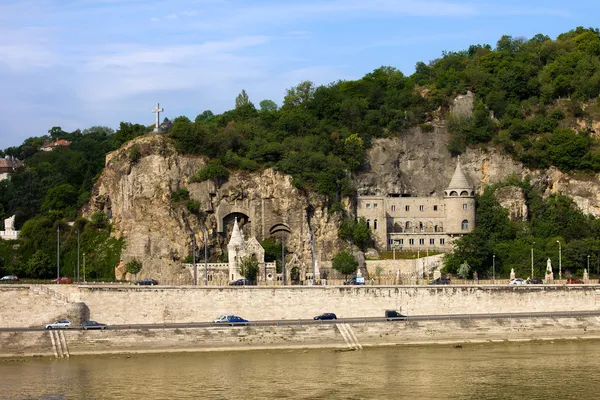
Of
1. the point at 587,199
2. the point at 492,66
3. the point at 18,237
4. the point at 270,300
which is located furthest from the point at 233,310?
the point at 492,66

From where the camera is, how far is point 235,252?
97.9 m

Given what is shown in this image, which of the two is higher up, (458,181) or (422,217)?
(458,181)

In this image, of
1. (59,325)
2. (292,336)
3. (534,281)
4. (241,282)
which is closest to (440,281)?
(534,281)

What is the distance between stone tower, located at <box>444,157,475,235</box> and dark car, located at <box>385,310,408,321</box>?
26.5 metres

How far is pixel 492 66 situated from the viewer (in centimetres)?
12875

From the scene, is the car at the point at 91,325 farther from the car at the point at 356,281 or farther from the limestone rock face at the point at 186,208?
the car at the point at 356,281

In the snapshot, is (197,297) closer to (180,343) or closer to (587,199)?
(180,343)

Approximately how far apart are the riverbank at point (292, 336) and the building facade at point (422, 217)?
2733cm

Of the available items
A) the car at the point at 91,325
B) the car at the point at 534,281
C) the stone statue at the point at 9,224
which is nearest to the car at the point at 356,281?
the car at the point at 534,281

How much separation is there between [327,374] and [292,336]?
12075mm

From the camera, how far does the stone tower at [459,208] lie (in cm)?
10708

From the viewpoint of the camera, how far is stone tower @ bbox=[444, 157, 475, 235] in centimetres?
10708

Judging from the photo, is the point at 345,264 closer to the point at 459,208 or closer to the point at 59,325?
the point at 459,208

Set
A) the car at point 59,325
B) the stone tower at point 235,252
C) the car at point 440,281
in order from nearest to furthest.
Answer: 1. the car at point 59,325
2. the car at point 440,281
3. the stone tower at point 235,252
